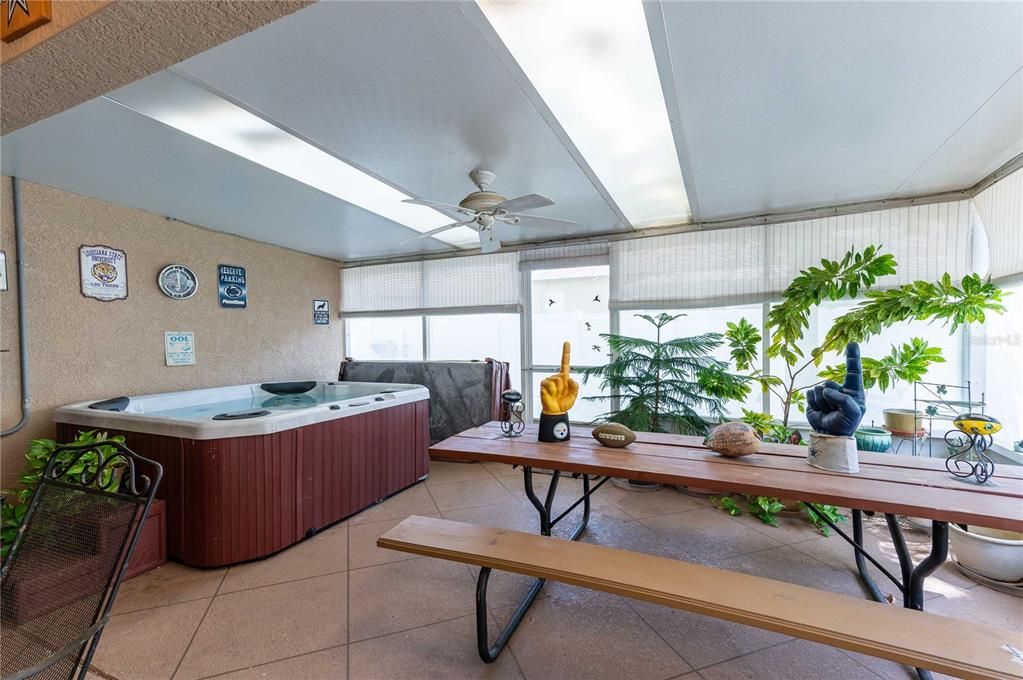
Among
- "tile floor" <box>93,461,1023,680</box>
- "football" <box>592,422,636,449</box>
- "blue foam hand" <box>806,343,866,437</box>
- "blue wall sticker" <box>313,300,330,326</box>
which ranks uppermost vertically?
"blue wall sticker" <box>313,300,330,326</box>

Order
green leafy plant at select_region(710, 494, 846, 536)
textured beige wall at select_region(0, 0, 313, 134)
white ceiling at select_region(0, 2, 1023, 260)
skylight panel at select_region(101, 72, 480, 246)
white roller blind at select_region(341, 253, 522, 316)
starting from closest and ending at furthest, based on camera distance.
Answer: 1. textured beige wall at select_region(0, 0, 313, 134)
2. white ceiling at select_region(0, 2, 1023, 260)
3. skylight panel at select_region(101, 72, 480, 246)
4. green leafy plant at select_region(710, 494, 846, 536)
5. white roller blind at select_region(341, 253, 522, 316)

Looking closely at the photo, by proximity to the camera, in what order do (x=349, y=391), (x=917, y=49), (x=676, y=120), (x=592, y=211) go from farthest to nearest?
(x=349, y=391)
(x=592, y=211)
(x=676, y=120)
(x=917, y=49)

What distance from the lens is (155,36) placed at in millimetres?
950

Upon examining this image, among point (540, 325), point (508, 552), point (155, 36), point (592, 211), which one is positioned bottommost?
point (508, 552)

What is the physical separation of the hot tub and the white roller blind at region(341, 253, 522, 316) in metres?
1.79

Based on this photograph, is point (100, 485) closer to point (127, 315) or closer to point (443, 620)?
point (443, 620)

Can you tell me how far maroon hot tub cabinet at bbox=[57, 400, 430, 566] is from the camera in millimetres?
2117

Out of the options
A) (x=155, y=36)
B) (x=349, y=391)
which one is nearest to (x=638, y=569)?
(x=155, y=36)

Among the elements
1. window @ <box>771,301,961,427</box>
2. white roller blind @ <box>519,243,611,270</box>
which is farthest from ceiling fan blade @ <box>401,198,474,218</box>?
window @ <box>771,301,961,427</box>

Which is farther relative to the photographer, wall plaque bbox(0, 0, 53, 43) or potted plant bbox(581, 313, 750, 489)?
potted plant bbox(581, 313, 750, 489)

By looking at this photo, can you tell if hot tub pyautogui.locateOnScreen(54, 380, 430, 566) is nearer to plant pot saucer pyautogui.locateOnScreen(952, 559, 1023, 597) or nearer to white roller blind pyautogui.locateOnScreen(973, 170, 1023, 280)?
plant pot saucer pyautogui.locateOnScreen(952, 559, 1023, 597)

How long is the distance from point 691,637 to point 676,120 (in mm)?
2319

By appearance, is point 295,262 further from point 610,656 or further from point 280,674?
point 610,656

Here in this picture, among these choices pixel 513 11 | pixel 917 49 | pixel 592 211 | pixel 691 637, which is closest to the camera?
pixel 513 11
